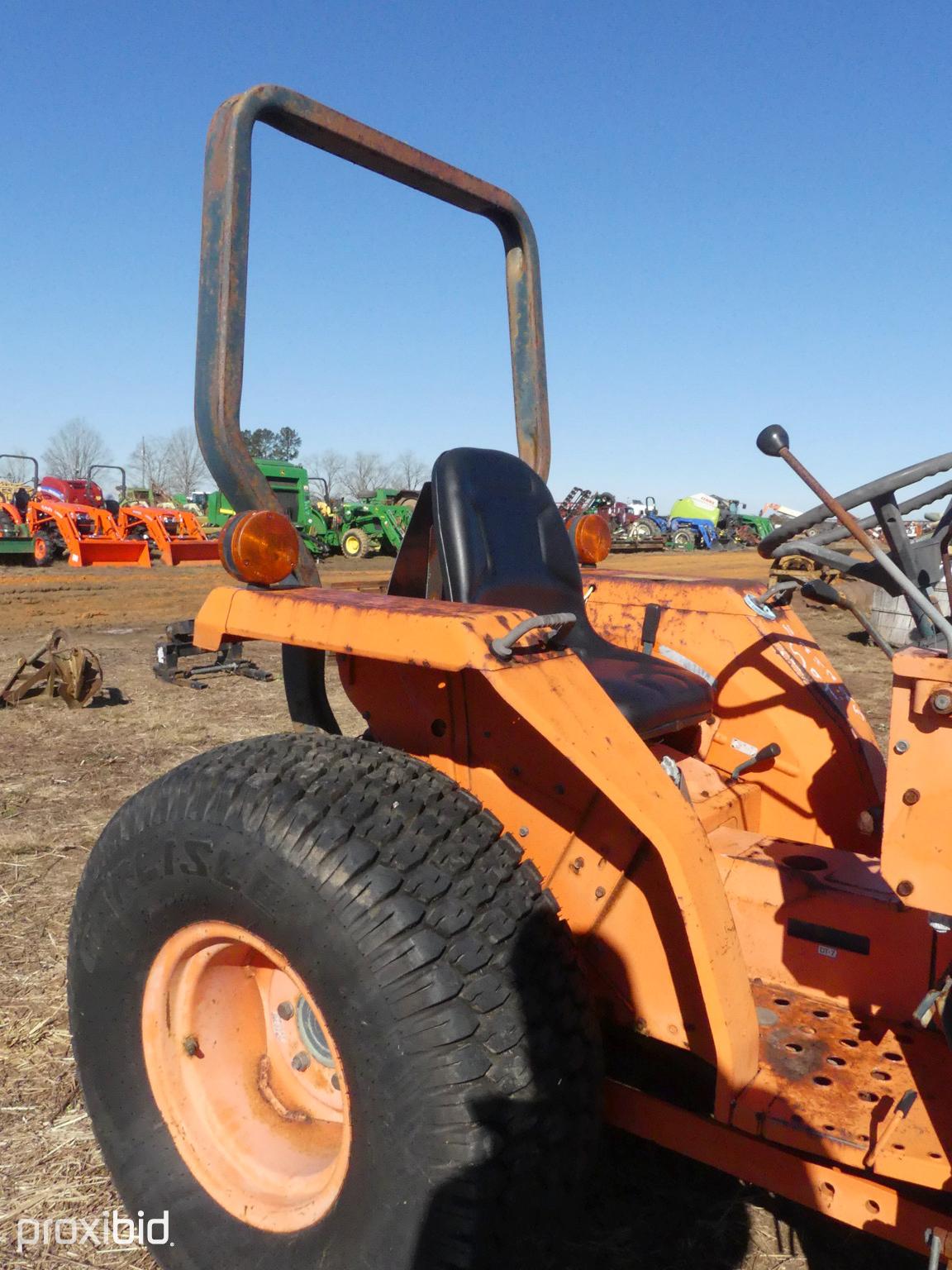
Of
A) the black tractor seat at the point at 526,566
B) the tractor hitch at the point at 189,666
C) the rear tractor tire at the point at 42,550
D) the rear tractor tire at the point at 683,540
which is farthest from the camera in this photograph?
the rear tractor tire at the point at 683,540

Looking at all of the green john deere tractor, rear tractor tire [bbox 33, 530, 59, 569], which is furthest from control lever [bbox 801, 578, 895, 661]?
the green john deere tractor

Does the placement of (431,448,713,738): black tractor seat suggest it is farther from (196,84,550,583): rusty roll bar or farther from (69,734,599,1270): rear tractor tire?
(69,734,599,1270): rear tractor tire

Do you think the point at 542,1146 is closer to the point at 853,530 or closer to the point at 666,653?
the point at 853,530

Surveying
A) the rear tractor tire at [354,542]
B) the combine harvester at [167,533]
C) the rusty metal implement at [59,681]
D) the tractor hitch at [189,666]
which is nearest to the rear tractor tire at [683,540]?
the rear tractor tire at [354,542]

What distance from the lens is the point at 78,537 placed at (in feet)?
47.4

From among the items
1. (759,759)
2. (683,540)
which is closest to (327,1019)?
(759,759)

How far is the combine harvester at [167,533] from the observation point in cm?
1515

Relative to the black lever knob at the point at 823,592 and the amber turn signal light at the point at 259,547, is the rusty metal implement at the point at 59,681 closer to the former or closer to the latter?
the amber turn signal light at the point at 259,547

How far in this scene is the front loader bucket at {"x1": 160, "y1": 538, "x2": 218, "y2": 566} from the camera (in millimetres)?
14984

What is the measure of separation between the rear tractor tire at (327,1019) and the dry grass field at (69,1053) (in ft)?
0.63

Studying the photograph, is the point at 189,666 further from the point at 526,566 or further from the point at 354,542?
the point at 354,542

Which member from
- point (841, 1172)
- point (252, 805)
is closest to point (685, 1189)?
point (841, 1172)

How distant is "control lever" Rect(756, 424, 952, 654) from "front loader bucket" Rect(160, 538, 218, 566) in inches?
542

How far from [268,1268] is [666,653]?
1649mm
